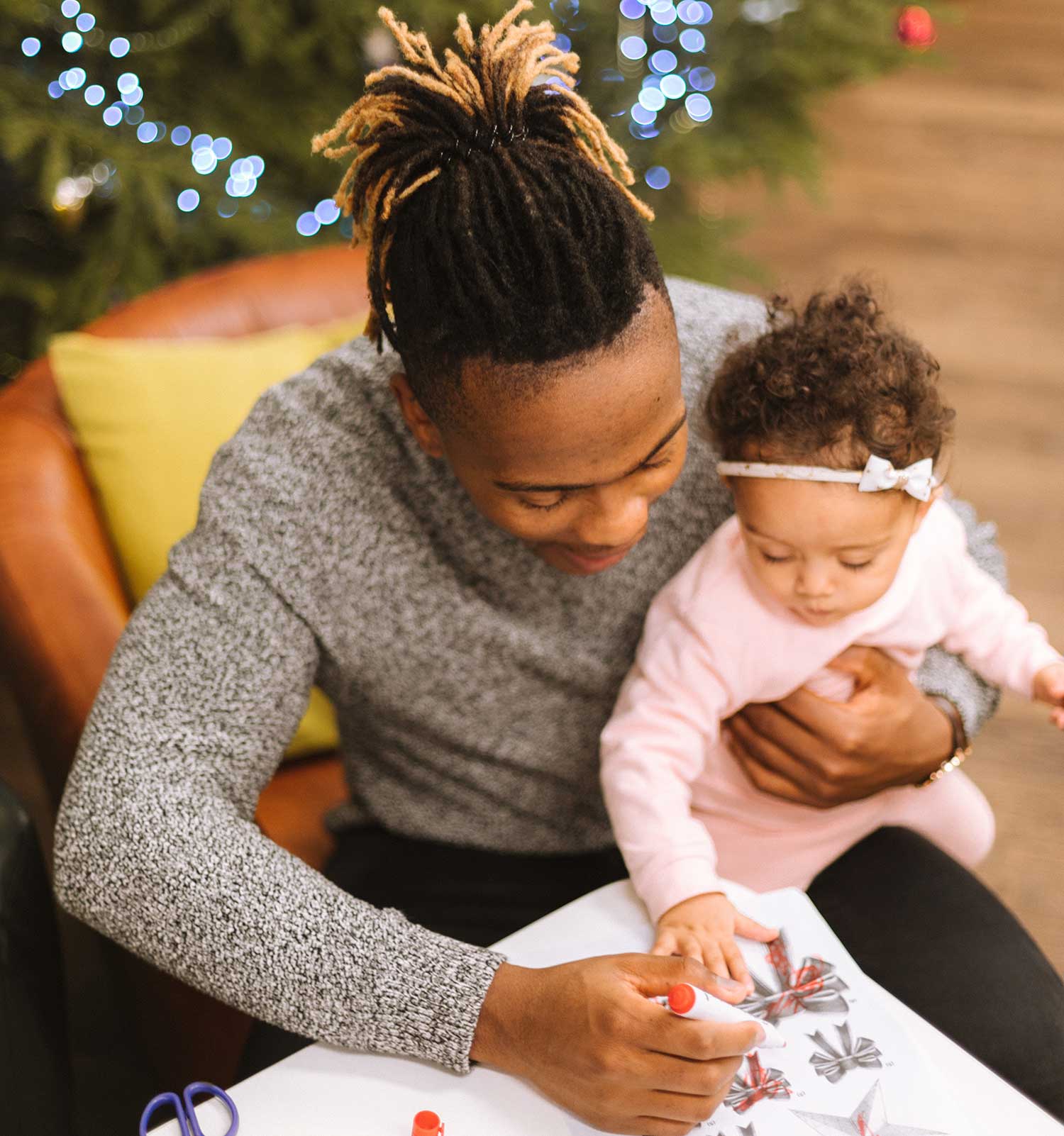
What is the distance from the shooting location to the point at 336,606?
1.01 metres

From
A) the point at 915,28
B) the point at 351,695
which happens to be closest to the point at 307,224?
the point at 915,28

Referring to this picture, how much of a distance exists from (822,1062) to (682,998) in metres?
0.13

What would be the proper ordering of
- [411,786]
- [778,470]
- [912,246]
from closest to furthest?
[778,470] < [411,786] < [912,246]

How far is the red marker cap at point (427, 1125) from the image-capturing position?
743mm

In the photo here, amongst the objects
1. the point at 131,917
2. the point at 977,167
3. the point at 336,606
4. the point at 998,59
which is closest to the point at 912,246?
the point at 977,167

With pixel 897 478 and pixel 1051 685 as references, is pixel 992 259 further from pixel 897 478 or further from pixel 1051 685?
pixel 897 478

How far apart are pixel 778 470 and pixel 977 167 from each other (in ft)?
10.5

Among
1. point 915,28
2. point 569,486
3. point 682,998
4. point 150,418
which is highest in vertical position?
point 915,28

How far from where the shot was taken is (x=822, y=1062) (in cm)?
79

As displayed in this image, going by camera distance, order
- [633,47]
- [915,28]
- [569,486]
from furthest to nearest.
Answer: [633,47], [915,28], [569,486]

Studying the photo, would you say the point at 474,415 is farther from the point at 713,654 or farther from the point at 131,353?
the point at 131,353

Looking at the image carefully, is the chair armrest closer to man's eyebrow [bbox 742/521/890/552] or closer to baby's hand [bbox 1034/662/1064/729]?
man's eyebrow [bbox 742/521/890/552]

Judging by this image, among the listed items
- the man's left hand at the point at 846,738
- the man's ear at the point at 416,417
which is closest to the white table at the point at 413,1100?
the man's left hand at the point at 846,738

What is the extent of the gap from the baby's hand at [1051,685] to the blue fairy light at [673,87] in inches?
60.5
